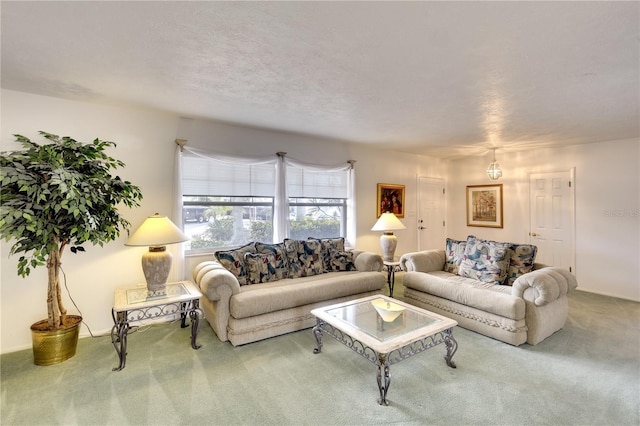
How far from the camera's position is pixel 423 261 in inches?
157

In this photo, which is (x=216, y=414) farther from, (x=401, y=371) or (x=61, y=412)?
(x=401, y=371)

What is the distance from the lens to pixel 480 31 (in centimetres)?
178

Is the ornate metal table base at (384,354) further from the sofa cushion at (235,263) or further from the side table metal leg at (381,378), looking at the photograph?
the sofa cushion at (235,263)

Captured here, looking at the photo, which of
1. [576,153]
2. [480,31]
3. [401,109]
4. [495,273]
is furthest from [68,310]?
[576,153]

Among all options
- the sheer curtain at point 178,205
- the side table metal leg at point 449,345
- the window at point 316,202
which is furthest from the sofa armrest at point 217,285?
the side table metal leg at point 449,345

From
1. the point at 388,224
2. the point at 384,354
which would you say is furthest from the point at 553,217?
the point at 384,354

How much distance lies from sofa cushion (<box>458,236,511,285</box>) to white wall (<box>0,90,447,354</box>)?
8.83ft

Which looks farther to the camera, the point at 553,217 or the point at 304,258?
the point at 553,217

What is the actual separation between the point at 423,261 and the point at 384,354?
219 centimetres

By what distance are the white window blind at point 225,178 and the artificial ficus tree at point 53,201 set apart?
1.00 meters

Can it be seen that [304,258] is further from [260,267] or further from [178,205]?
[178,205]

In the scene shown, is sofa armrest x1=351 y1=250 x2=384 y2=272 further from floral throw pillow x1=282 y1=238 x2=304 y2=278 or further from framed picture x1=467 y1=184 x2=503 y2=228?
framed picture x1=467 y1=184 x2=503 y2=228

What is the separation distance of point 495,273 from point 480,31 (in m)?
2.57

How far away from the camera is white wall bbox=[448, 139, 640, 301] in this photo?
14.3ft
